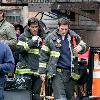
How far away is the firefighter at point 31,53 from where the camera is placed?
36.2ft

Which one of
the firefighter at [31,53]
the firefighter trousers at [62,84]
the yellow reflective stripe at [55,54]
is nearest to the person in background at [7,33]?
the firefighter at [31,53]

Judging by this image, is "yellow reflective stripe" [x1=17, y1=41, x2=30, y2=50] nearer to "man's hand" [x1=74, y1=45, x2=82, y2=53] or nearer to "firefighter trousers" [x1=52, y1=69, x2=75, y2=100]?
"firefighter trousers" [x1=52, y1=69, x2=75, y2=100]

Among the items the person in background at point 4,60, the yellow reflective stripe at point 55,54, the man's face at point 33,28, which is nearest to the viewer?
the person in background at point 4,60

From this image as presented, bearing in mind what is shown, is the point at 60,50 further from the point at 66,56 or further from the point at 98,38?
the point at 98,38

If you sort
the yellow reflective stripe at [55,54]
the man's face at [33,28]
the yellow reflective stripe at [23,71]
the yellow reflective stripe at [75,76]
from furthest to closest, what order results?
the yellow reflective stripe at [23,71] → the man's face at [33,28] → the yellow reflective stripe at [75,76] → the yellow reflective stripe at [55,54]

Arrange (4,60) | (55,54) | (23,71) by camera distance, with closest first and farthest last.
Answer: (4,60) → (55,54) → (23,71)

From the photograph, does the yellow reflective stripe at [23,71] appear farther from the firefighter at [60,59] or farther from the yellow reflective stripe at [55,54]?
the yellow reflective stripe at [55,54]

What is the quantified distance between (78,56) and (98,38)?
14110 millimetres

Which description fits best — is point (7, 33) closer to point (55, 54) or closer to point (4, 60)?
point (55, 54)

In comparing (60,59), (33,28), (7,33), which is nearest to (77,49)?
(60,59)

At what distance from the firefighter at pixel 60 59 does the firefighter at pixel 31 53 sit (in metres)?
0.68

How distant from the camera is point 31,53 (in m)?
11.1

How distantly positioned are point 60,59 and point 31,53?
0.99 metres

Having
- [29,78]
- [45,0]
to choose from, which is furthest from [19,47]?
[45,0]
